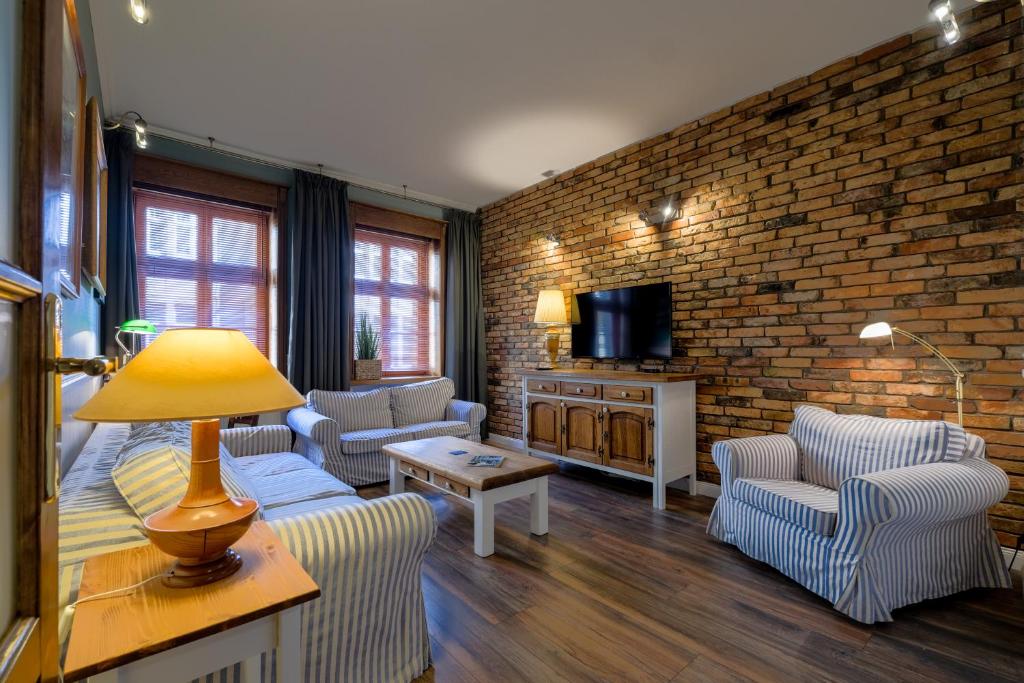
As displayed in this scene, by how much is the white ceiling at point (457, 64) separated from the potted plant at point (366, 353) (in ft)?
5.68

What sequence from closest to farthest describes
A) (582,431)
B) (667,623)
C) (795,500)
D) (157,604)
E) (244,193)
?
(157,604), (667,623), (795,500), (582,431), (244,193)

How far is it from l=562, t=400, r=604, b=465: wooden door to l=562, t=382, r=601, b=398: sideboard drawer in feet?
0.22

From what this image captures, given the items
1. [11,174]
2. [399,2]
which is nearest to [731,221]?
[399,2]

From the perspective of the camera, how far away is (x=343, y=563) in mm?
1373

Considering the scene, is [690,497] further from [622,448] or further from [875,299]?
[875,299]

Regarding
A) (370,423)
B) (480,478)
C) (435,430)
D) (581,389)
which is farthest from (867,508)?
(370,423)

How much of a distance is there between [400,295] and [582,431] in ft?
8.67

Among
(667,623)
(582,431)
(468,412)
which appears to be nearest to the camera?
(667,623)

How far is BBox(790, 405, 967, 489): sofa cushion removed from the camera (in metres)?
2.20

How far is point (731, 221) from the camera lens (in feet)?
11.3

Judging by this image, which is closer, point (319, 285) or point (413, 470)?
point (413, 470)

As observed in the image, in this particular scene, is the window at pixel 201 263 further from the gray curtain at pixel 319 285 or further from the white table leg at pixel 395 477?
the white table leg at pixel 395 477

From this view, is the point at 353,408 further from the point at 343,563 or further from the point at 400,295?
the point at 343,563

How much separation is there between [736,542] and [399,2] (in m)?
3.39
